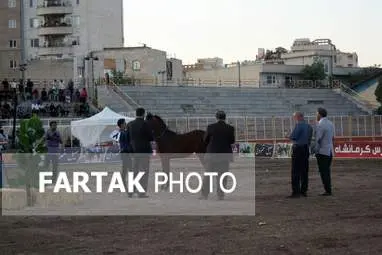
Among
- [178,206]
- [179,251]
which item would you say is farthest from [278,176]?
[179,251]

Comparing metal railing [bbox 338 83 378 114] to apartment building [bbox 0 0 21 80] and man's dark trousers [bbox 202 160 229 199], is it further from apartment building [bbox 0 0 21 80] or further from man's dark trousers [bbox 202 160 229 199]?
man's dark trousers [bbox 202 160 229 199]

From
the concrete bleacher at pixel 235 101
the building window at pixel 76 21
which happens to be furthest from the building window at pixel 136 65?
the concrete bleacher at pixel 235 101

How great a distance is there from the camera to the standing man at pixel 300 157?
16.4 metres

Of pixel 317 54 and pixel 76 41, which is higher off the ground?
pixel 76 41

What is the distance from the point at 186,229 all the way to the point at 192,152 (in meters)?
7.57

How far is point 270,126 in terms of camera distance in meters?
44.0

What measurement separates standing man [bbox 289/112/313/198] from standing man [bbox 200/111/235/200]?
1.52 m

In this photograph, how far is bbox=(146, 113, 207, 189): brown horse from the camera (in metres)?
18.4

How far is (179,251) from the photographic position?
9.72m

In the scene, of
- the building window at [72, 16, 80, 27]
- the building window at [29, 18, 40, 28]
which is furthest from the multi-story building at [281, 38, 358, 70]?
the building window at [29, 18, 40, 28]

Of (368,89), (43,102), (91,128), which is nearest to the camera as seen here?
(91,128)

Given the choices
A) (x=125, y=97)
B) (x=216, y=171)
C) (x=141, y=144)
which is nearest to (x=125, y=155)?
(x=141, y=144)

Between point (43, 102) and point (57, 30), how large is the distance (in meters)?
50.8

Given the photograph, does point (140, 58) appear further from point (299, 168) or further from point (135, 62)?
point (299, 168)
